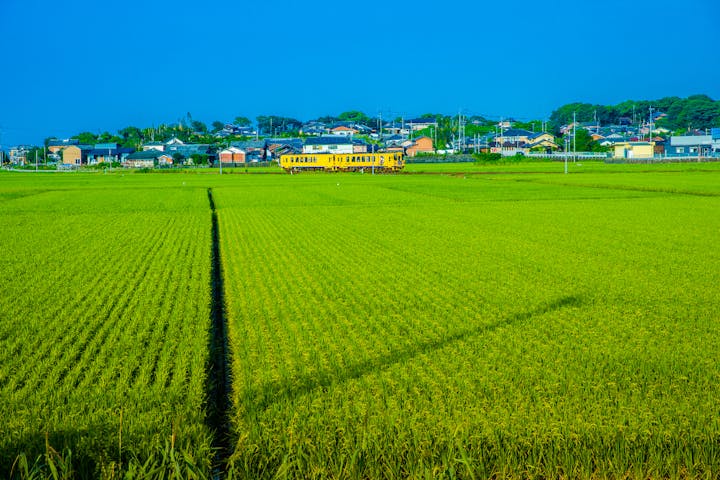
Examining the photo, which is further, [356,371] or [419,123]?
[419,123]

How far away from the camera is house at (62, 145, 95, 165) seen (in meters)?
112

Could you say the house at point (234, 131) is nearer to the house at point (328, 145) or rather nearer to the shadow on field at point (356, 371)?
the house at point (328, 145)

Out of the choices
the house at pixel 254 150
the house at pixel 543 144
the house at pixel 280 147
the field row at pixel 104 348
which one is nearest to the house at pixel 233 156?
the house at pixel 254 150

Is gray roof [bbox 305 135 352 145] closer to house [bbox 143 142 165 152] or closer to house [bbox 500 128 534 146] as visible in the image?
house [bbox 143 142 165 152]

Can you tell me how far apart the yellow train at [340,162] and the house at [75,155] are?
5448 cm

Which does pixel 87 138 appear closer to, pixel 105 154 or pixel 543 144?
pixel 105 154

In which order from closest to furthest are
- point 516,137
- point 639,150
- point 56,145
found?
1. point 639,150
2. point 516,137
3. point 56,145

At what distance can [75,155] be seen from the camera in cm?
11294

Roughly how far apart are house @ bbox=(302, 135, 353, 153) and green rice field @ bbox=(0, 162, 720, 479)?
2557 inches

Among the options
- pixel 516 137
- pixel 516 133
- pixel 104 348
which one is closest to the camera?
pixel 104 348

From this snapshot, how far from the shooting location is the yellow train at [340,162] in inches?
2660

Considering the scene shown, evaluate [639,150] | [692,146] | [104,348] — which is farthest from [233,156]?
[104,348]

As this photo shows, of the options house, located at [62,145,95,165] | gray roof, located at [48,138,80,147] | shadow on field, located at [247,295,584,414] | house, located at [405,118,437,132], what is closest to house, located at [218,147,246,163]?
house, located at [62,145,95,165]

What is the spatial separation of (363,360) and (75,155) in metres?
116
